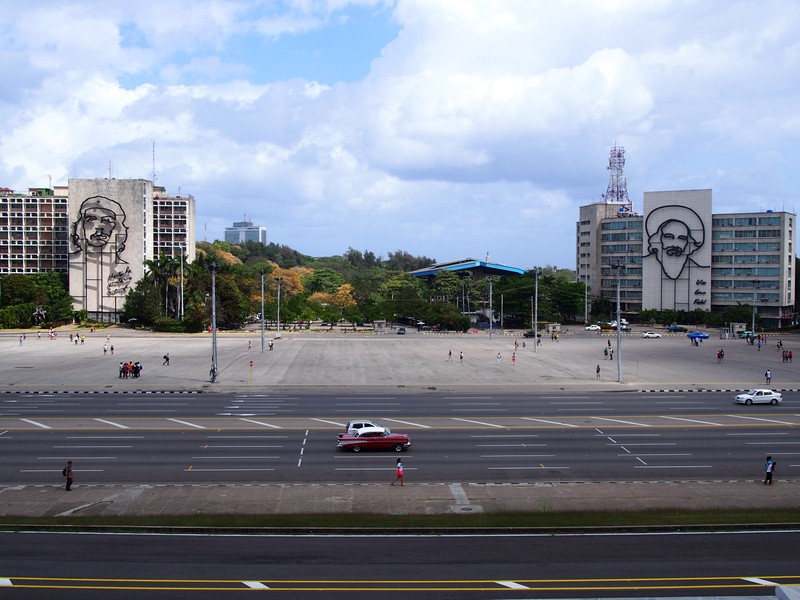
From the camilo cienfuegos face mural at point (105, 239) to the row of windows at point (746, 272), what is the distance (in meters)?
112

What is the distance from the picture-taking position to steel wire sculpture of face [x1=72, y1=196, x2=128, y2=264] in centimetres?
12756

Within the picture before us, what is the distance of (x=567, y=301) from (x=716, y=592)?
398 ft

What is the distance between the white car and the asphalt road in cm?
2839

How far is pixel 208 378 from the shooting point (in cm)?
Answer: 5947

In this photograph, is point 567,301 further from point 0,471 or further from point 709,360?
point 0,471

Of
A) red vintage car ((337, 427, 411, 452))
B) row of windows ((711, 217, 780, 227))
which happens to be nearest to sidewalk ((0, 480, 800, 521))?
red vintage car ((337, 427, 411, 452))

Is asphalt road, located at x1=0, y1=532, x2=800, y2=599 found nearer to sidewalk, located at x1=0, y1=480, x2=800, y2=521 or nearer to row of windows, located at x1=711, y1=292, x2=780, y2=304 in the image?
sidewalk, located at x1=0, y1=480, x2=800, y2=521

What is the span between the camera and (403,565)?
63.2 feet

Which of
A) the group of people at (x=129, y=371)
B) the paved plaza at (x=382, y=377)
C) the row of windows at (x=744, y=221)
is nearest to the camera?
the paved plaza at (x=382, y=377)

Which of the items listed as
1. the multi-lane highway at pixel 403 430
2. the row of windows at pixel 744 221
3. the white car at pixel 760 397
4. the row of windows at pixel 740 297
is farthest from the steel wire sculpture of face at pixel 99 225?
the row of windows at pixel 740 297

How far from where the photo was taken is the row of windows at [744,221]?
432ft

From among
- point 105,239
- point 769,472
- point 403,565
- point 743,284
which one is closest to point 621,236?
point 743,284

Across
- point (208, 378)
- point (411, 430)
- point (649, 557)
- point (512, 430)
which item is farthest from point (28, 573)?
point (208, 378)

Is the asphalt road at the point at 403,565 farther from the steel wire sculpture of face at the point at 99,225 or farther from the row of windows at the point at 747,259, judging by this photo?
the row of windows at the point at 747,259
